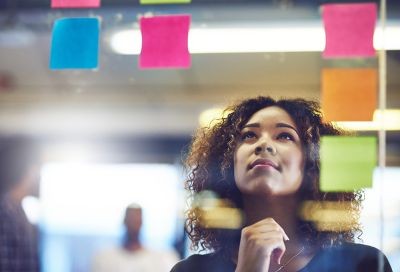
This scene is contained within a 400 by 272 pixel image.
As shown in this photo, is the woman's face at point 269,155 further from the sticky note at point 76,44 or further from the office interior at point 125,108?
the sticky note at point 76,44

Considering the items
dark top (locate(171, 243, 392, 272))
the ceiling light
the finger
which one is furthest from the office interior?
dark top (locate(171, 243, 392, 272))

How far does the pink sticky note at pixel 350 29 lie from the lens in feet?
5.33

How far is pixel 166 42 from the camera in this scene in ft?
5.57

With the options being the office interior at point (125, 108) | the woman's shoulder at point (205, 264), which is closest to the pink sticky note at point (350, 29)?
the office interior at point (125, 108)

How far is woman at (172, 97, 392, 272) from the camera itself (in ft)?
5.22

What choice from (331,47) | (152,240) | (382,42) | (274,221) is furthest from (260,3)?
(152,240)

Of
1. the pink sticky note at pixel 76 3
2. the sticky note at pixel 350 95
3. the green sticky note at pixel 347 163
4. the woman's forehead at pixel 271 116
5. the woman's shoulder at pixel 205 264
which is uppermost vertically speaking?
the pink sticky note at pixel 76 3

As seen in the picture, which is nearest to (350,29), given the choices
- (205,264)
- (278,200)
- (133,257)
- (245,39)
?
(245,39)

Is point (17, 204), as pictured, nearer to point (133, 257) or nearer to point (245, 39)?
point (133, 257)

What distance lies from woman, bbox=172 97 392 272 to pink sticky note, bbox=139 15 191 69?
28cm

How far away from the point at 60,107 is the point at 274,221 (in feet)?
2.33

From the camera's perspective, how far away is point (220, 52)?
1746 millimetres

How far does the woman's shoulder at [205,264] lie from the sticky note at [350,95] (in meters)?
0.48

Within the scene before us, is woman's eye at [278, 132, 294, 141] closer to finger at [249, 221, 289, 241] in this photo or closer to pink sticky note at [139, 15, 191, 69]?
finger at [249, 221, 289, 241]
